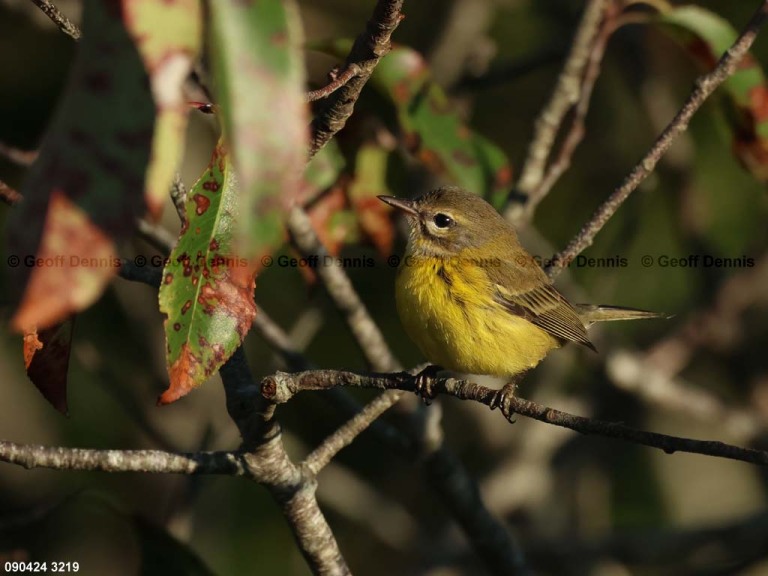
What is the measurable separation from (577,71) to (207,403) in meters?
2.63

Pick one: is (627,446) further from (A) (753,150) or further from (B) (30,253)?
(B) (30,253)

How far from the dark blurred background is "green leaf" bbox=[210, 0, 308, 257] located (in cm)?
297

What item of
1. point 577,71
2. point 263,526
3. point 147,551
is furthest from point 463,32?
point 147,551

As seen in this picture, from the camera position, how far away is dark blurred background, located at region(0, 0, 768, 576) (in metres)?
4.86

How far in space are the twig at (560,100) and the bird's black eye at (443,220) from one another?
1.53 feet

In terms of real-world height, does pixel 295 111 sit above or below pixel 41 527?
above

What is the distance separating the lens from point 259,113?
44.7 inches

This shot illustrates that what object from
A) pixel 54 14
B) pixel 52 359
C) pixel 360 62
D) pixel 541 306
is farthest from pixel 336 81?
pixel 541 306

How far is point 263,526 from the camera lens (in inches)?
220

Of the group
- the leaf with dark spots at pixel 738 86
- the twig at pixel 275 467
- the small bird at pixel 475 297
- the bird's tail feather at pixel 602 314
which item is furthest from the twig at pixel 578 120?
the twig at pixel 275 467

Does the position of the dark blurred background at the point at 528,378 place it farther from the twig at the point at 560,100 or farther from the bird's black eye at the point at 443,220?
the twig at the point at 560,100

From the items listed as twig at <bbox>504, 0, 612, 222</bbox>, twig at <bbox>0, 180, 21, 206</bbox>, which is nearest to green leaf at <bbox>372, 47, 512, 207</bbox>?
→ twig at <bbox>504, 0, 612, 222</bbox>

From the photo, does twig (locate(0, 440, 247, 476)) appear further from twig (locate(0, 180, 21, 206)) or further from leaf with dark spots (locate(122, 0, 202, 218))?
leaf with dark spots (locate(122, 0, 202, 218))

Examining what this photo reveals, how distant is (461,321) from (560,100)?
1.05 meters
